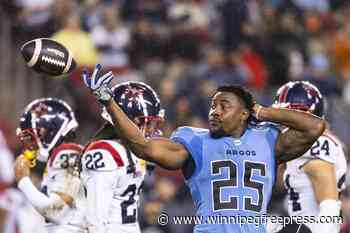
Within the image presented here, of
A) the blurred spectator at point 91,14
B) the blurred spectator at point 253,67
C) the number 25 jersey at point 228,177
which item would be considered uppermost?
the blurred spectator at point 91,14

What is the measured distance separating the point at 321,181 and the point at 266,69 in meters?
6.76

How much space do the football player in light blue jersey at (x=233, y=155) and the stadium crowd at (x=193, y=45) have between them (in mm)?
5437

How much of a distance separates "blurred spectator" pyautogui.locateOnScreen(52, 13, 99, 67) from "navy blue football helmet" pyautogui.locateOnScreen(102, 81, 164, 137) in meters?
5.89

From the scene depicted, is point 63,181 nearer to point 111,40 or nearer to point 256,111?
point 256,111

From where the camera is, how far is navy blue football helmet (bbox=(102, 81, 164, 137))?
8.09 meters

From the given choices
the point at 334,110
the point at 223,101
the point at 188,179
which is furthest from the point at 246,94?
the point at 334,110

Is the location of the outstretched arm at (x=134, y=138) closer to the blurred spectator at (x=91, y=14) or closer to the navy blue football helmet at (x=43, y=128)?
the navy blue football helmet at (x=43, y=128)

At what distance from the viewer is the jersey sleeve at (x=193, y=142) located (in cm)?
737

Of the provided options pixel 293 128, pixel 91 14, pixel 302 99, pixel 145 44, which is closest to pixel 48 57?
pixel 293 128

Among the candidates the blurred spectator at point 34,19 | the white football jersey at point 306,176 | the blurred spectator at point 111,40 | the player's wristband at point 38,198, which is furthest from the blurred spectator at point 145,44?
the white football jersey at point 306,176

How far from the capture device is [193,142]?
740 centimetres

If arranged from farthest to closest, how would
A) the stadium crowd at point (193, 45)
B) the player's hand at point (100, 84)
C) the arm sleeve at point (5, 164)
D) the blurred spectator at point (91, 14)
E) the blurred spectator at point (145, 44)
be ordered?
the blurred spectator at point (145, 44), the blurred spectator at point (91, 14), the stadium crowd at point (193, 45), the arm sleeve at point (5, 164), the player's hand at point (100, 84)

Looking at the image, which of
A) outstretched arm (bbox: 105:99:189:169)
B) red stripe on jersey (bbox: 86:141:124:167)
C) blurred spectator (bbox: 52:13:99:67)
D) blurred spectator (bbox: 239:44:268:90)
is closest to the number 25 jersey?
outstretched arm (bbox: 105:99:189:169)

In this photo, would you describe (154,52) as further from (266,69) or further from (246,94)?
(246,94)
